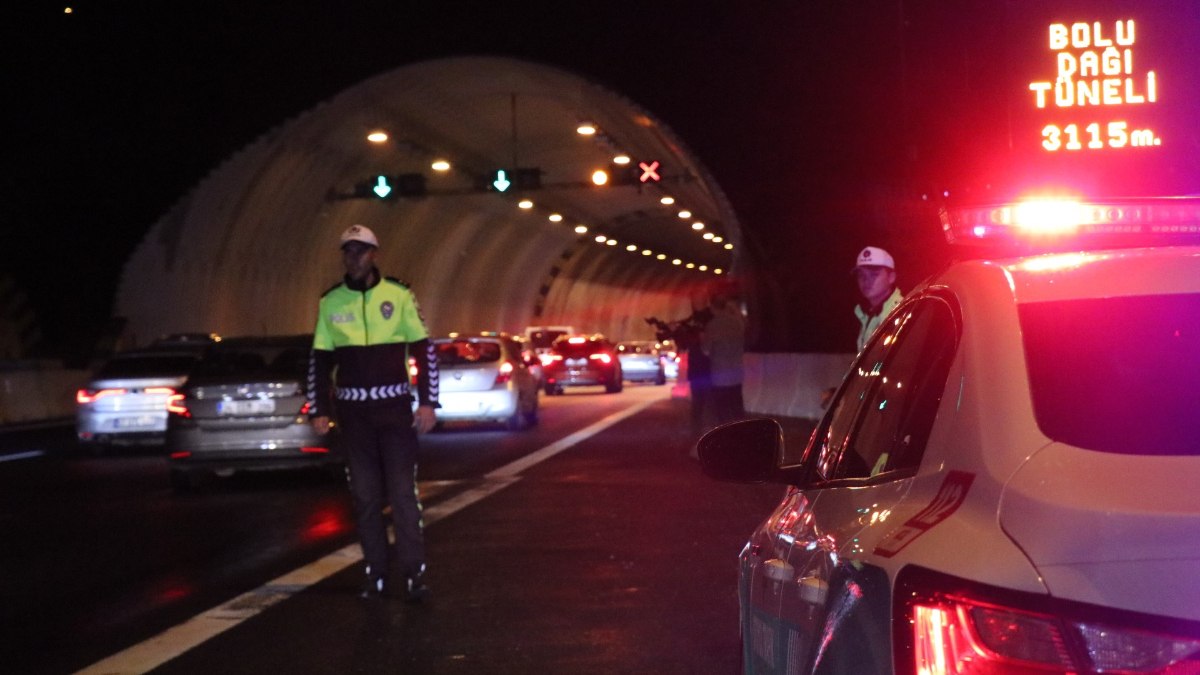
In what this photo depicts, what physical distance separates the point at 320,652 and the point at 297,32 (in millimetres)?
28582

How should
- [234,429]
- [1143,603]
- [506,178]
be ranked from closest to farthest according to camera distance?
[1143,603] < [234,429] < [506,178]

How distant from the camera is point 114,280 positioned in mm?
36531

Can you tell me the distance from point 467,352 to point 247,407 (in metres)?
10.4

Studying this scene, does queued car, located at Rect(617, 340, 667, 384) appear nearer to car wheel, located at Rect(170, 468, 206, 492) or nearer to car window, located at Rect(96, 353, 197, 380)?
car window, located at Rect(96, 353, 197, 380)

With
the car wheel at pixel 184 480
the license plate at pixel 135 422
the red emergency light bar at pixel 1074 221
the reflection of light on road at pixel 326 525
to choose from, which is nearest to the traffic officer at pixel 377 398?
the reflection of light on road at pixel 326 525

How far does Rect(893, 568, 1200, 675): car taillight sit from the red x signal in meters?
37.1

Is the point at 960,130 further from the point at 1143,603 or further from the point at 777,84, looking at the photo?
the point at 777,84

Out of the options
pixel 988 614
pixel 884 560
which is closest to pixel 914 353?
pixel 884 560

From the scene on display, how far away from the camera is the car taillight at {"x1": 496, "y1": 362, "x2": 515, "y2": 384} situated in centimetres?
2595

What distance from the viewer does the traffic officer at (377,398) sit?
9219 mm

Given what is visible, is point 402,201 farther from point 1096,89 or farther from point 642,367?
point 1096,89

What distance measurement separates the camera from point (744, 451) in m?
4.08

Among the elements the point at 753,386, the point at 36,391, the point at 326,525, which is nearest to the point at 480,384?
the point at 753,386

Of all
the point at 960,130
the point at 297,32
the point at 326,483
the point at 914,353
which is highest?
the point at 297,32
